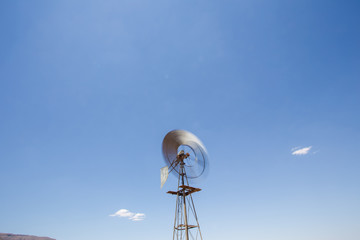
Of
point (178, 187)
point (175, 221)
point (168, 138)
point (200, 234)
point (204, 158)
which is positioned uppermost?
point (168, 138)

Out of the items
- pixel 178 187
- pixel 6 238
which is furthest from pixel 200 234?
pixel 6 238

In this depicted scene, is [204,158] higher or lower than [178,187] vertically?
higher

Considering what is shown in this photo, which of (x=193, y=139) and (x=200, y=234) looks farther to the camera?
(x=193, y=139)

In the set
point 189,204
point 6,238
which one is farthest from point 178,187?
point 6,238

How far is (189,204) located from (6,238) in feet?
865

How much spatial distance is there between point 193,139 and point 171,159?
2.96m

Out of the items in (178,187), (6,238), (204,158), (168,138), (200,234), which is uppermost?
(6,238)

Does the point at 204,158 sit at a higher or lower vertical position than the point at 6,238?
lower

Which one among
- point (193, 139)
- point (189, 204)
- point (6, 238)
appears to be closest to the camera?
point (189, 204)

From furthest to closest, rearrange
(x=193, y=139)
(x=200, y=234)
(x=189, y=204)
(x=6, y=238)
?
1. (x=6, y=238)
2. (x=193, y=139)
3. (x=189, y=204)
4. (x=200, y=234)

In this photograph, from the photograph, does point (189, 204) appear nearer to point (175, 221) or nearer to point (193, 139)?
point (175, 221)

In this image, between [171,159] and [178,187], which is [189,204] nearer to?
[178,187]

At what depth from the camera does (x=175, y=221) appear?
18906mm

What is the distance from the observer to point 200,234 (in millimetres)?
18156
